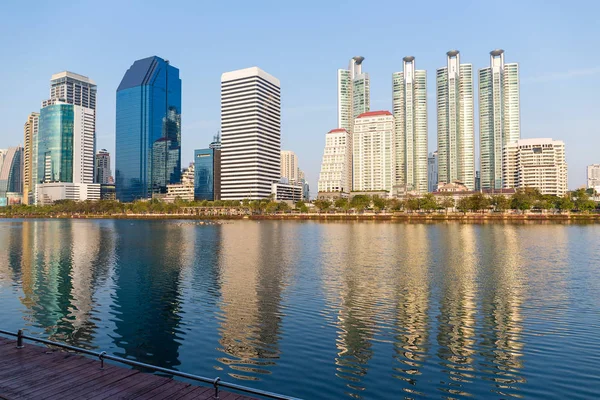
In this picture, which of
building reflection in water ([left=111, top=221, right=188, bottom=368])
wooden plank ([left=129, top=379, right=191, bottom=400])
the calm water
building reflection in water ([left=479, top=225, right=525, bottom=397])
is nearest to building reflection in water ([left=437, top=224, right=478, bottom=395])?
the calm water

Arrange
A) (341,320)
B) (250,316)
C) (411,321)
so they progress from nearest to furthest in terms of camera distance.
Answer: (411,321) → (341,320) → (250,316)

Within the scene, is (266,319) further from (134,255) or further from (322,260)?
(134,255)

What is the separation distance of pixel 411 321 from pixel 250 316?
487 inches

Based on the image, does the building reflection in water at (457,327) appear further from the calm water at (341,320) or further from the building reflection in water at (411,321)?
the building reflection in water at (411,321)

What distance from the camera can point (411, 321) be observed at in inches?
1217

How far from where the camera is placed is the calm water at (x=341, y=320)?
2125 cm

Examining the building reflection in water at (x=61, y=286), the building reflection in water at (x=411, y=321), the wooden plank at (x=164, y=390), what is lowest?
the building reflection in water at (x=61, y=286)

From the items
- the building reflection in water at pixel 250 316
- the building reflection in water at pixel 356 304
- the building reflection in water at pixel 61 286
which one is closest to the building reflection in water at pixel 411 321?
the building reflection in water at pixel 356 304

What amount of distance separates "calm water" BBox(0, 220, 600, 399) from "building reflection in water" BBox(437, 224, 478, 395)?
12cm

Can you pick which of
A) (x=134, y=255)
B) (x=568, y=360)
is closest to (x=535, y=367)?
(x=568, y=360)

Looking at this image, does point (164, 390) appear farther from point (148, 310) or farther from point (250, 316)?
point (148, 310)

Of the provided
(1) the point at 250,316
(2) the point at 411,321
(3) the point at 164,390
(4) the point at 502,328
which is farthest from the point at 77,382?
(4) the point at 502,328

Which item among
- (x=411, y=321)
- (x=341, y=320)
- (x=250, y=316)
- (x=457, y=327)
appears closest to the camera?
(x=457, y=327)

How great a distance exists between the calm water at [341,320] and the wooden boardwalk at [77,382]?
5206 millimetres
